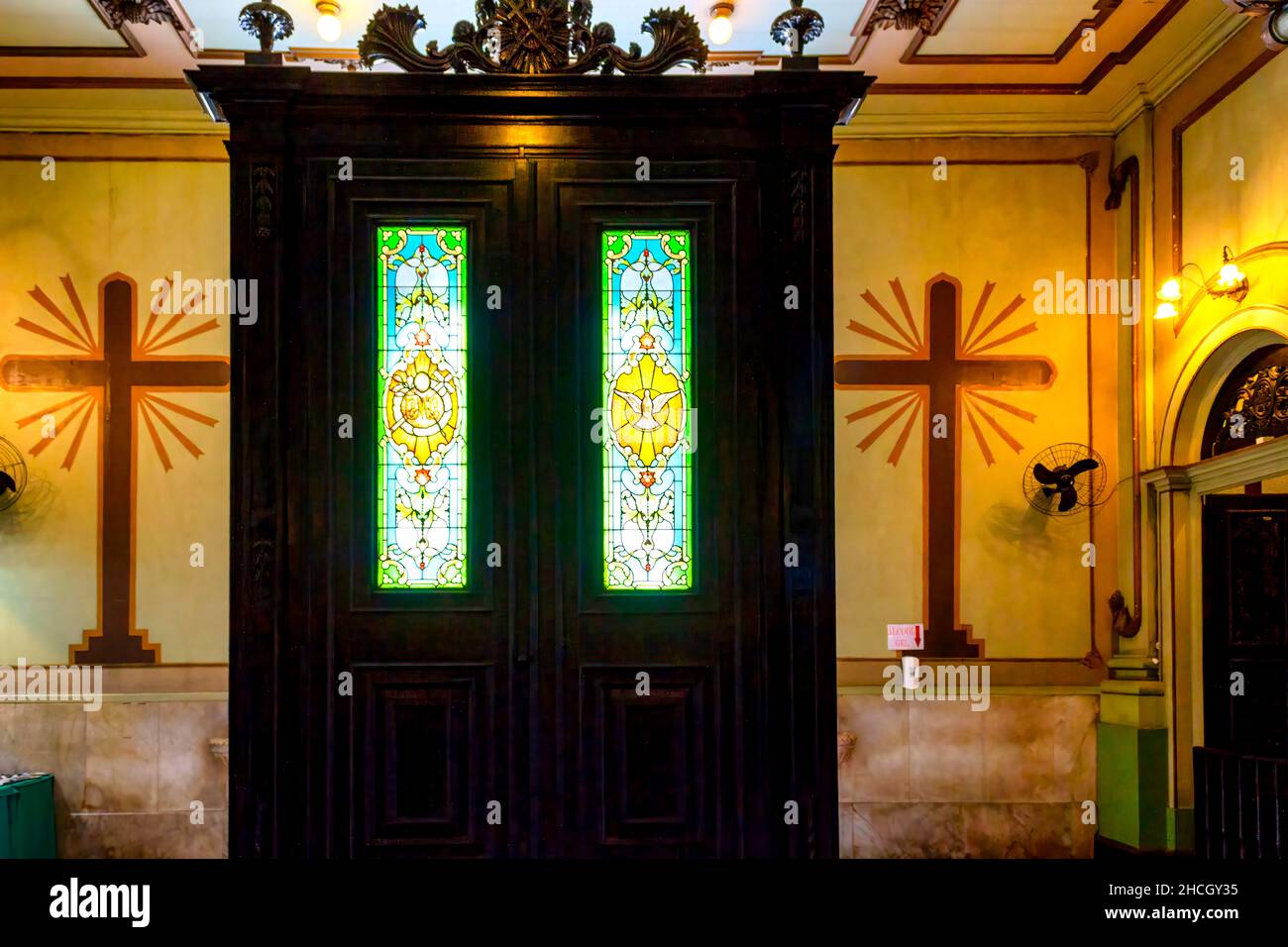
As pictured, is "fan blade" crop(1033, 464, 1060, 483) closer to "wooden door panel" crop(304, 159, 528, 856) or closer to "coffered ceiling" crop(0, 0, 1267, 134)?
"coffered ceiling" crop(0, 0, 1267, 134)

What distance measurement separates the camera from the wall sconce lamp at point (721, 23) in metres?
5.70

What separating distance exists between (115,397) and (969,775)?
5526 millimetres

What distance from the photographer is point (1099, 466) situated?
21.7 feet

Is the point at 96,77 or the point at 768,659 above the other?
the point at 96,77

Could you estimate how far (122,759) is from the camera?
636cm

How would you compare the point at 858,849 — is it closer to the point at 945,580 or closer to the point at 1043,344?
the point at 945,580

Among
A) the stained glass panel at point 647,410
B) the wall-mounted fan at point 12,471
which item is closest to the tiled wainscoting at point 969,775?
the stained glass panel at point 647,410

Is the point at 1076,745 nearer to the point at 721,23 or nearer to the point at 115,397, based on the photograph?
the point at 721,23

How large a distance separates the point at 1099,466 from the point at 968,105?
231cm

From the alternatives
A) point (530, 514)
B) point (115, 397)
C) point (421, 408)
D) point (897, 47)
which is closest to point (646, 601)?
point (530, 514)

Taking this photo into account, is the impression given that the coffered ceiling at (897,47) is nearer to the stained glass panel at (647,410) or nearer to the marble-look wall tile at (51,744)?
the stained glass panel at (647,410)

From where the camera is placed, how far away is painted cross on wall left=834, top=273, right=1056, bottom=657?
6660 millimetres
